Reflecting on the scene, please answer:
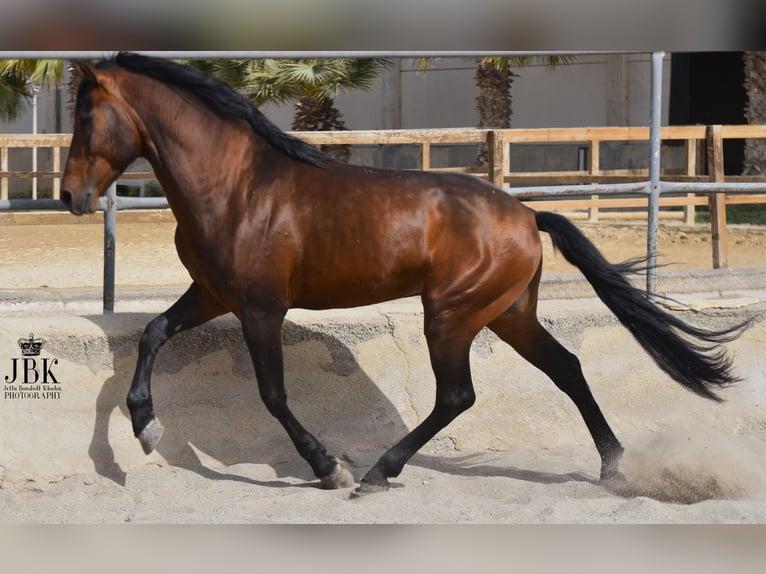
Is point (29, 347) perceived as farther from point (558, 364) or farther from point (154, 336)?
point (558, 364)

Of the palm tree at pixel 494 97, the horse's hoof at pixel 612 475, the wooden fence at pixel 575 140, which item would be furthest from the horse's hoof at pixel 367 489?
the palm tree at pixel 494 97

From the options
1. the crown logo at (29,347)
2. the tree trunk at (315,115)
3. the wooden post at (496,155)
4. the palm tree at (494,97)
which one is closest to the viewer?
the crown logo at (29,347)

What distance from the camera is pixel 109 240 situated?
5.01 metres

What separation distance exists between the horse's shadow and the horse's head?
30.3 inches

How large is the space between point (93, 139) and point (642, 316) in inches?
95.4

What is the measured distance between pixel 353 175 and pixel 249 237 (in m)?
0.53

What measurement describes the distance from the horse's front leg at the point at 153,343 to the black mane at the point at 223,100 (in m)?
0.71

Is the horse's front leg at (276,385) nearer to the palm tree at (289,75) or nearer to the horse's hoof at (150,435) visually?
the horse's hoof at (150,435)

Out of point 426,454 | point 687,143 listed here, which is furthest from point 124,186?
point 426,454

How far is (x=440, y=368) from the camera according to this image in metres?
4.50

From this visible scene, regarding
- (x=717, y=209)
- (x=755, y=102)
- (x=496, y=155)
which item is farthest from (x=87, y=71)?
(x=755, y=102)

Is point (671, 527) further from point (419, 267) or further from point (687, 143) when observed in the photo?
point (687, 143)

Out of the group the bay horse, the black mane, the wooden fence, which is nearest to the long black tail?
the bay horse

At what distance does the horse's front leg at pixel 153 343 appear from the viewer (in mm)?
4457
